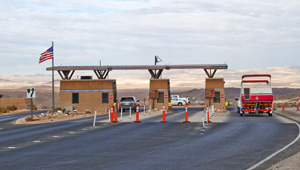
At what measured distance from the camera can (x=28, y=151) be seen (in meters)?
16.6

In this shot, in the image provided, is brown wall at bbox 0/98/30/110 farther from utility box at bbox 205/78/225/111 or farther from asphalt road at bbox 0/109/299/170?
asphalt road at bbox 0/109/299/170

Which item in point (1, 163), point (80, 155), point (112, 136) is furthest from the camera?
point (112, 136)

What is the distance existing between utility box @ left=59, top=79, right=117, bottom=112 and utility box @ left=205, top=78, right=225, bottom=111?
10.9 meters

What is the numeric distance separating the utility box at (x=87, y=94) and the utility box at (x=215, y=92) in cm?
1089

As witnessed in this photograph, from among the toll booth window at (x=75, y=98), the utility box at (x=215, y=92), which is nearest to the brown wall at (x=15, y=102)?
the toll booth window at (x=75, y=98)

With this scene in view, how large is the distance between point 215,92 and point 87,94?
14.8 meters

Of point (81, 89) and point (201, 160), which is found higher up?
point (81, 89)

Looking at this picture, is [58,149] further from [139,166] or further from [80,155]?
[139,166]

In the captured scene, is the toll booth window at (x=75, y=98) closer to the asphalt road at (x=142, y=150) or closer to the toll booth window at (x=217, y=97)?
the toll booth window at (x=217, y=97)

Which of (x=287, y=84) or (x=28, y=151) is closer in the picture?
(x=28, y=151)

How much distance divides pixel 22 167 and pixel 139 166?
300 cm

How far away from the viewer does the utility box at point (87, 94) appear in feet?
182

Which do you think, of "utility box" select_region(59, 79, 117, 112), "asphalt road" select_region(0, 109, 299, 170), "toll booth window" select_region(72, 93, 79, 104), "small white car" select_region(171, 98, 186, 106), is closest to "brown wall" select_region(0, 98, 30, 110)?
"utility box" select_region(59, 79, 117, 112)

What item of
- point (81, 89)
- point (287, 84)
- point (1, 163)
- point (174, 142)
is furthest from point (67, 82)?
point (287, 84)
